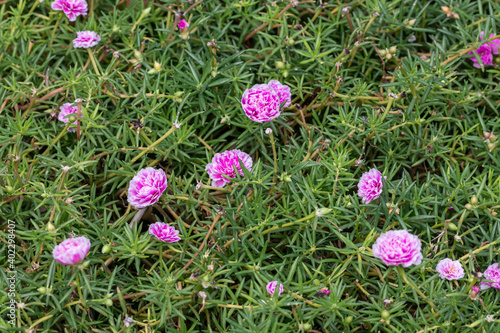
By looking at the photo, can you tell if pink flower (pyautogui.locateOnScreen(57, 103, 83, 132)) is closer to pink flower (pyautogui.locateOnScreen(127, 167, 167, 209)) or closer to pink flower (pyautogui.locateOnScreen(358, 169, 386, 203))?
pink flower (pyautogui.locateOnScreen(127, 167, 167, 209))

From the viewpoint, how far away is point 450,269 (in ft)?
5.92

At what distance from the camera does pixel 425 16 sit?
246cm

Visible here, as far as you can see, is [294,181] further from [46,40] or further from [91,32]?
[46,40]

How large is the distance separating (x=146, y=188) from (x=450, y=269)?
1.27m

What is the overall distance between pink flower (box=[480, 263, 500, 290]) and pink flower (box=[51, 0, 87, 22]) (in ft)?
7.54

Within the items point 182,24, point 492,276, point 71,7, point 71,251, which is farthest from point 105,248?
point 492,276

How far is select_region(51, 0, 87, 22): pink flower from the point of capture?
7.67ft

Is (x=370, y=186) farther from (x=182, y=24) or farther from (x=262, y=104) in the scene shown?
(x=182, y=24)

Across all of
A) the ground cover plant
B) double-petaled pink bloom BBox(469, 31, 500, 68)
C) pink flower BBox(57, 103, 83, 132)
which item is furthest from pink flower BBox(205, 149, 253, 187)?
double-petaled pink bloom BBox(469, 31, 500, 68)

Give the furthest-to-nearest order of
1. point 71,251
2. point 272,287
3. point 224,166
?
point 224,166 < point 272,287 < point 71,251

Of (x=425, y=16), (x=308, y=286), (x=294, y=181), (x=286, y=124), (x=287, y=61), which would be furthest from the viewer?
(x=425, y=16)

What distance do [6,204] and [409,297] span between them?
1766mm

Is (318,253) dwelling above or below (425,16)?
below

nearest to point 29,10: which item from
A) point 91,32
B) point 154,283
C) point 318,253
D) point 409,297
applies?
point 91,32
